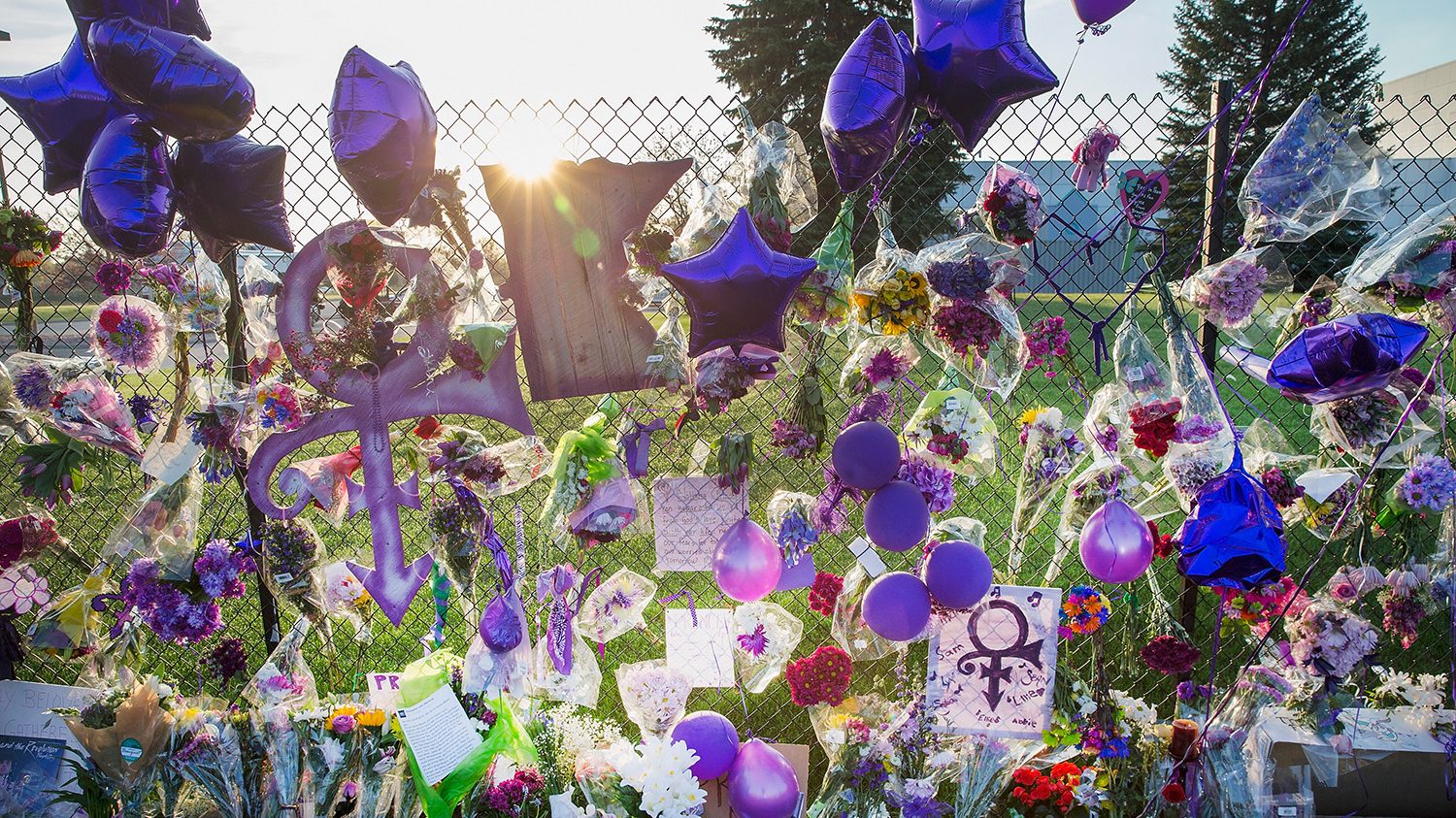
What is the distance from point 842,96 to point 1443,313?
6.00 feet

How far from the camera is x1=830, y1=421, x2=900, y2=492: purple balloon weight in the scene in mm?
2471

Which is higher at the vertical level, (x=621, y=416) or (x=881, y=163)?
(x=881, y=163)

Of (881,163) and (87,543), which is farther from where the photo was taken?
(87,543)

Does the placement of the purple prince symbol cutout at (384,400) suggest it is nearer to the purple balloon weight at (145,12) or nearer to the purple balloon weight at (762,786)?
the purple balloon weight at (145,12)

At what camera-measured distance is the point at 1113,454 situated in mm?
2668

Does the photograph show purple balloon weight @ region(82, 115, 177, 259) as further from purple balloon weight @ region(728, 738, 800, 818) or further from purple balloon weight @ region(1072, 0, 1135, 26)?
purple balloon weight @ region(1072, 0, 1135, 26)

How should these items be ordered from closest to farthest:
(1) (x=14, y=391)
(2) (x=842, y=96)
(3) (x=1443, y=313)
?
1. (2) (x=842, y=96)
2. (3) (x=1443, y=313)
3. (1) (x=14, y=391)

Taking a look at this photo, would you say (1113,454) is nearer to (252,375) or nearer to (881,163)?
(881,163)

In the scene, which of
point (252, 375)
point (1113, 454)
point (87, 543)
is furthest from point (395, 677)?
point (1113, 454)

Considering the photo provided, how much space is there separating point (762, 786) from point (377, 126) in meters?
2.03

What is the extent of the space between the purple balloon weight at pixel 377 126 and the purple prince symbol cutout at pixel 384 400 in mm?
269

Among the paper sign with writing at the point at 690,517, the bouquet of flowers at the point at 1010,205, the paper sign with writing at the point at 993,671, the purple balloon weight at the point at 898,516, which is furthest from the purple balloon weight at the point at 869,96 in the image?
the paper sign with writing at the point at 993,671

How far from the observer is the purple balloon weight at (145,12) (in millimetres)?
2383

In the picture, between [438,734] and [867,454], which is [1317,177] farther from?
[438,734]
